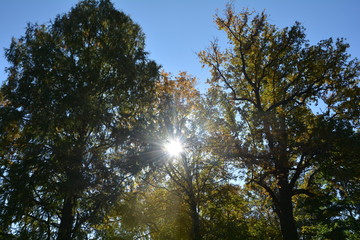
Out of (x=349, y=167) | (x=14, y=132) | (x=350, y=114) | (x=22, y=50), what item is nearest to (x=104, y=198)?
(x=14, y=132)

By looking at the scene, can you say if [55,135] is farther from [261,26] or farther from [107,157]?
[261,26]

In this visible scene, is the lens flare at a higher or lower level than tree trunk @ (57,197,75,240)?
higher

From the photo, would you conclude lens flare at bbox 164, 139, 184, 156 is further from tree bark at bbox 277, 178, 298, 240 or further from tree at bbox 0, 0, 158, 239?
tree bark at bbox 277, 178, 298, 240

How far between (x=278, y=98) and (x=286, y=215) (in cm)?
700

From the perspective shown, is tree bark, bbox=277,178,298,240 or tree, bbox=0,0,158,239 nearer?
tree, bbox=0,0,158,239

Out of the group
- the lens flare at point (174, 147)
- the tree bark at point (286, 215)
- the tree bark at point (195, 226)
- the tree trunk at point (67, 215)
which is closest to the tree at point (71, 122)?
the tree trunk at point (67, 215)

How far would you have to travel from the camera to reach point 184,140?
15.3 metres

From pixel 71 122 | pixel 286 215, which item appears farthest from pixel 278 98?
pixel 71 122

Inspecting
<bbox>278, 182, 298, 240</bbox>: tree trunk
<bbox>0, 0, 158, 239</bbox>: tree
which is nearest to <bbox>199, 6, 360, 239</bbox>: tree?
<bbox>278, 182, 298, 240</bbox>: tree trunk

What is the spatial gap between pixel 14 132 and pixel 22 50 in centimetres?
432

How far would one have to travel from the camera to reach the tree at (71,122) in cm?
943

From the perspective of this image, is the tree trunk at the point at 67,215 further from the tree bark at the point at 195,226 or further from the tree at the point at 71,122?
the tree bark at the point at 195,226

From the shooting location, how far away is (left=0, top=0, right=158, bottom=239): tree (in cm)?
943

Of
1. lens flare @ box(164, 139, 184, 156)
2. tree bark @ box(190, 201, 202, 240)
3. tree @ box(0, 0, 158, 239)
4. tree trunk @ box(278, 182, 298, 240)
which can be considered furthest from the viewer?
lens flare @ box(164, 139, 184, 156)
